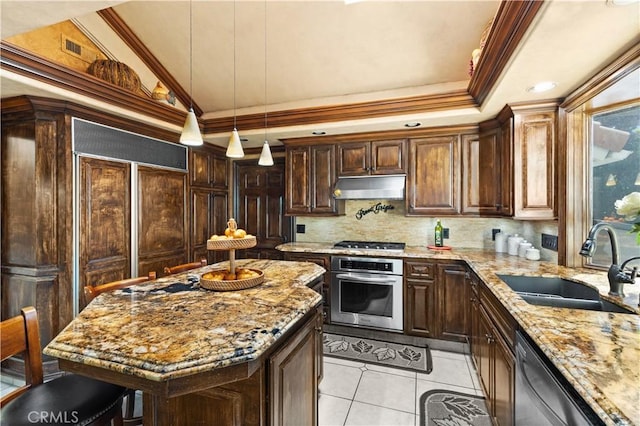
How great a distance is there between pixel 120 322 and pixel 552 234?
331 centimetres

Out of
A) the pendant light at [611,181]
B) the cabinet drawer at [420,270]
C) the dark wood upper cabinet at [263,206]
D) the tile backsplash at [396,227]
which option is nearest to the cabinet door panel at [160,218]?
the dark wood upper cabinet at [263,206]

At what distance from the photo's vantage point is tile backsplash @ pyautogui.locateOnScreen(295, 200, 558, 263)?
3.43m

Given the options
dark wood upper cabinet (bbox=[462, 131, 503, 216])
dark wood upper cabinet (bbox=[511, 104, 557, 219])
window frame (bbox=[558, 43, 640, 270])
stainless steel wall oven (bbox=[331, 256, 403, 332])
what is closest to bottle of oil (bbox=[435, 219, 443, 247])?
dark wood upper cabinet (bbox=[462, 131, 503, 216])

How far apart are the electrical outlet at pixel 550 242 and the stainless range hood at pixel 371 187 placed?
55.9 inches

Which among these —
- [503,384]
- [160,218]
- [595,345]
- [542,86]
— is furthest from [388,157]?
[160,218]

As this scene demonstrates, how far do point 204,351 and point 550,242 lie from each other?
3.03 meters

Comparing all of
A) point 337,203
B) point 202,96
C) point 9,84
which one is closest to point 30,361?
point 9,84

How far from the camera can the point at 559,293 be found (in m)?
2.03

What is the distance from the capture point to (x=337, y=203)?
372 cm

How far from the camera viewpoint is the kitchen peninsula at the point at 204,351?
928mm

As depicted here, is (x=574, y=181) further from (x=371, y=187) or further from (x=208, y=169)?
(x=208, y=169)

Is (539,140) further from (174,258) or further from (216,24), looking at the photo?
(174,258)

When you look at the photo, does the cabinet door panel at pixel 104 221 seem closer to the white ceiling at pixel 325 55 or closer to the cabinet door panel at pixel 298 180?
the white ceiling at pixel 325 55

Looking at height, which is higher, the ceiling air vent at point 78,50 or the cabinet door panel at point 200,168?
the ceiling air vent at point 78,50
